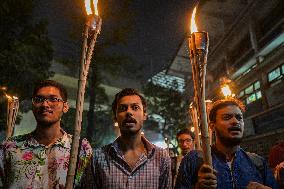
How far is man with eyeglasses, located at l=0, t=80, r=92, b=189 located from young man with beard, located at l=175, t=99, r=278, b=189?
41.9 inches

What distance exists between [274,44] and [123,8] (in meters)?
12.5

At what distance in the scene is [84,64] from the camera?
2.11 m

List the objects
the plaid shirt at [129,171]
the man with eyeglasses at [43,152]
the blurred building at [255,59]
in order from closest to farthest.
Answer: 1. the man with eyeglasses at [43,152]
2. the plaid shirt at [129,171]
3. the blurred building at [255,59]

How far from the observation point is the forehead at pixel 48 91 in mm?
3039

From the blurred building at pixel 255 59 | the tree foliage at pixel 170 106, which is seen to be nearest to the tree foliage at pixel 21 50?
the blurred building at pixel 255 59

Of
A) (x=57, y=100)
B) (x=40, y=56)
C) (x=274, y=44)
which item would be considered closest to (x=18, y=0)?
(x=40, y=56)

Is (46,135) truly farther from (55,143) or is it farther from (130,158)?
(130,158)

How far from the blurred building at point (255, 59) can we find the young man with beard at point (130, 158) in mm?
8334

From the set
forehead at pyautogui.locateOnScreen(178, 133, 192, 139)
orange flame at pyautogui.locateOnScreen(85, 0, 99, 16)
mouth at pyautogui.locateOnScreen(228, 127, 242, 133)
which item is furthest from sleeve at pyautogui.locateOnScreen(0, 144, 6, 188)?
forehead at pyautogui.locateOnScreen(178, 133, 192, 139)

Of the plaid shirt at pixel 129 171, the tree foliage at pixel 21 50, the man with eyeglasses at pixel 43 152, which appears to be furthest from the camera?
the tree foliage at pixel 21 50

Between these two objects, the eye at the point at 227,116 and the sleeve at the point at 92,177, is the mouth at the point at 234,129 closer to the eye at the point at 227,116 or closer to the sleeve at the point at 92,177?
the eye at the point at 227,116

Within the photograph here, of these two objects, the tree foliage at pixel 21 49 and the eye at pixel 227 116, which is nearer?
the eye at pixel 227 116

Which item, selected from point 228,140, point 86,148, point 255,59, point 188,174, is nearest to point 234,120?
point 228,140

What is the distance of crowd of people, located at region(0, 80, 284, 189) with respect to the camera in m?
2.74
